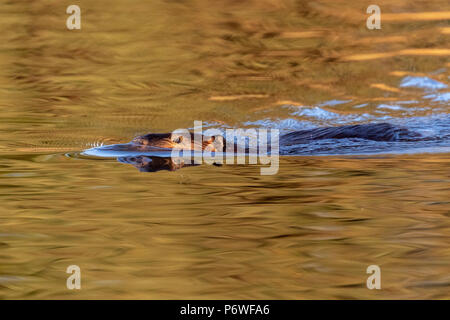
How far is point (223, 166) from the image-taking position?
18.3 feet

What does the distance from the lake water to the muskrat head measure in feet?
1.15

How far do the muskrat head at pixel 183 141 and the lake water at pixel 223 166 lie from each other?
13.8 inches

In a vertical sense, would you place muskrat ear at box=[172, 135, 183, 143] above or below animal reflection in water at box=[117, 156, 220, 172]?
above

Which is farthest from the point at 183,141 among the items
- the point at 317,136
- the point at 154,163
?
the point at 317,136

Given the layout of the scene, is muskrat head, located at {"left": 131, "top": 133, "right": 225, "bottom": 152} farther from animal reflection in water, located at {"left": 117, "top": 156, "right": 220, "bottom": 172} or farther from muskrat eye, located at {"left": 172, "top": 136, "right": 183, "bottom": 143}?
animal reflection in water, located at {"left": 117, "top": 156, "right": 220, "bottom": 172}

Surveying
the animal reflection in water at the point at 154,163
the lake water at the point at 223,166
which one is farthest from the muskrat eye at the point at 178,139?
the lake water at the point at 223,166

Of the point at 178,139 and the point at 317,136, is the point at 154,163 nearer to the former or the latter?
the point at 178,139

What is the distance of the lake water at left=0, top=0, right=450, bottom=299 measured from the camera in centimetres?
297

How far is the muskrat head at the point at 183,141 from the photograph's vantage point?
588 cm

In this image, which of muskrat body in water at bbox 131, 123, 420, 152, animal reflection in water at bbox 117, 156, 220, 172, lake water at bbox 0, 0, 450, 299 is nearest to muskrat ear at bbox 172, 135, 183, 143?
muskrat body in water at bbox 131, 123, 420, 152

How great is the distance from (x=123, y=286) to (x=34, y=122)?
5.84 m

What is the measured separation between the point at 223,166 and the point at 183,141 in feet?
1.82
